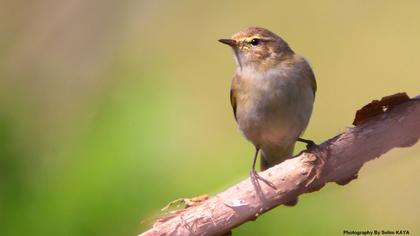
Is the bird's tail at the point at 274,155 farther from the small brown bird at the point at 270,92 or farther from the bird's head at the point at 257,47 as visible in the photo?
the bird's head at the point at 257,47

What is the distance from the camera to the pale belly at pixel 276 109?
10.9 feet

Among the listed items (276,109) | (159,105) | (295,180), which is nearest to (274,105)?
(276,109)

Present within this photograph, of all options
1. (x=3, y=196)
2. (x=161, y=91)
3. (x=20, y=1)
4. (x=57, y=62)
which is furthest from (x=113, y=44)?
(x=3, y=196)

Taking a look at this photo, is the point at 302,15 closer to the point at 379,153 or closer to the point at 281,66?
the point at 281,66

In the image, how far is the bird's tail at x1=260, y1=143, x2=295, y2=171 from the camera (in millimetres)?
3662

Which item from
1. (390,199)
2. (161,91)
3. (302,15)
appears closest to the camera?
(161,91)

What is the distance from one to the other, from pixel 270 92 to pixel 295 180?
0.93 meters

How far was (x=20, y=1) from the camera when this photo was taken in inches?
263

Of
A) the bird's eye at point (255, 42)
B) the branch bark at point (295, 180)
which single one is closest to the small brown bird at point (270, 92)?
the bird's eye at point (255, 42)

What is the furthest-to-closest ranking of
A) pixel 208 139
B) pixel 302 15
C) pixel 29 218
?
pixel 302 15 → pixel 208 139 → pixel 29 218

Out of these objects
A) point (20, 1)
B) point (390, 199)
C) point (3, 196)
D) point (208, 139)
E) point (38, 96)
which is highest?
point (20, 1)

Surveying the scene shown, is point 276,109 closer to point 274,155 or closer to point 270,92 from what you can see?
point 270,92

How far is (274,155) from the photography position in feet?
12.1

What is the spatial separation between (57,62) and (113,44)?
0.60 meters
